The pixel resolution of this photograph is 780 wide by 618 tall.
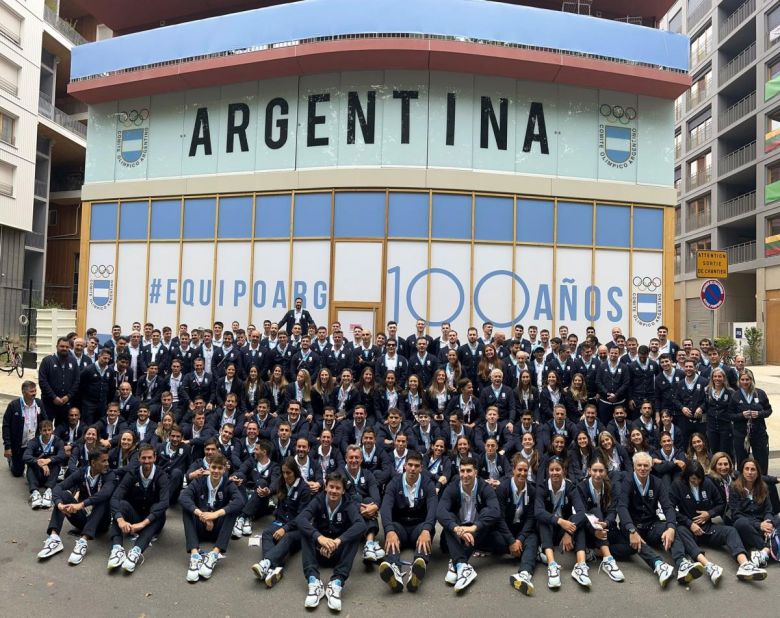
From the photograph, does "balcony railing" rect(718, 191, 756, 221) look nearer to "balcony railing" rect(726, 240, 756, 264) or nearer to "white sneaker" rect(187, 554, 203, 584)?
"balcony railing" rect(726, 240, 756, 264)

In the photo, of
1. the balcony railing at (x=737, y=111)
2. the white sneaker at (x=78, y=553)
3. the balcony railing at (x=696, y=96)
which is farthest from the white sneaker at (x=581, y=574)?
the balcony railing at (x=696, y=96)

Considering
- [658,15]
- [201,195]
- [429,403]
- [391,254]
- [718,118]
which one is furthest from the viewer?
[718,118]

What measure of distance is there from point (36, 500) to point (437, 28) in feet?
47.3

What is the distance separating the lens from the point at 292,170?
17.3 m

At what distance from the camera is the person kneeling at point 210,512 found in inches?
258

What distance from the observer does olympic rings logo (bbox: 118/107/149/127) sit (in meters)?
18.9

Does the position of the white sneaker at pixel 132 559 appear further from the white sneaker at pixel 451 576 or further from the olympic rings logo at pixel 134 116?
the olympic rings logo at pixel 134 116

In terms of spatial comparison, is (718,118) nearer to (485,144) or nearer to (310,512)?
(485,144)

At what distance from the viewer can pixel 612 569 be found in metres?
→ 6.54

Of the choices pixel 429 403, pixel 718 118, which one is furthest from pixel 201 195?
pixel 718 118

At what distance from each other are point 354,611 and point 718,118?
141 ft

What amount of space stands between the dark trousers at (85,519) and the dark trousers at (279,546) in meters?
2.10

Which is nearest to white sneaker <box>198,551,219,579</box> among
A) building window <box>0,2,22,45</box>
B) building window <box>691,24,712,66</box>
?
building window <box>0,2,22,45</box>

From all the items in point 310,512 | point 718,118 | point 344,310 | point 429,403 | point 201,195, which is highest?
point 718,118
